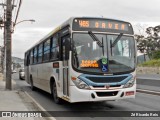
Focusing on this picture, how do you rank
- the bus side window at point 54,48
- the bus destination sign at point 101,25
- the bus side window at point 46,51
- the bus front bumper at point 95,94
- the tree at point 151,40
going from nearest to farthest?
the bus front bumper at point 95,94 → the bus destination sign at point 101,25 → the bus side window at point 54,48 → the bus side window at point 46,51 → the tree at point 151,40

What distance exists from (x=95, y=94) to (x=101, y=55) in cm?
128

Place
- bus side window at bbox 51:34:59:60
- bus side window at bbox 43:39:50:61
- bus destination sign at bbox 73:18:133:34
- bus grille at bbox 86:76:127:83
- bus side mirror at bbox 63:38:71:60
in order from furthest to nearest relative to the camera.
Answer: bus side window at bbox 43:39:50:61, bus side window at bbox 51:34:59:60, bus destination sign at bbox 73:18:133:34, bus side mirror at bbox 63:38:71:60, bus grille at bbox 86:76:127:83

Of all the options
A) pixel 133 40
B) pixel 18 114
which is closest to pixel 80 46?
pixel 133 40

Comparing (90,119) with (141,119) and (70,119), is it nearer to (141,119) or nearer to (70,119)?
(70,119)

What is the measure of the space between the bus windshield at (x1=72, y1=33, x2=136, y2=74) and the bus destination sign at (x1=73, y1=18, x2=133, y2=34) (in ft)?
0.76

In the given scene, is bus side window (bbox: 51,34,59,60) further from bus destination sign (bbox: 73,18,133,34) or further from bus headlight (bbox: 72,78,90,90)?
bus headlight (bbox: 72,78,90,90)

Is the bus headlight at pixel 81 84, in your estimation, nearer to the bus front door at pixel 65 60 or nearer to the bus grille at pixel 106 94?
the bus grille at pixel 106 94

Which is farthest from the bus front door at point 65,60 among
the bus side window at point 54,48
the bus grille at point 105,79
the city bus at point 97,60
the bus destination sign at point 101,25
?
the bus grille at point 105,79

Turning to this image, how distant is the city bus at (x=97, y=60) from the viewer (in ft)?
34.0

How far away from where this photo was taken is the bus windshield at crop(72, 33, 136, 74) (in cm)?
1045

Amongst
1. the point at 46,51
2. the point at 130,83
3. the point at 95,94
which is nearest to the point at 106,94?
the point at 95,94

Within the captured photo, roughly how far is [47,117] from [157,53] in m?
84.3

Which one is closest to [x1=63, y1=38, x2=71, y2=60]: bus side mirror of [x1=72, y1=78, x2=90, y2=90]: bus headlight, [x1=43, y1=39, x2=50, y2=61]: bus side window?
[x1=72, y1=78, x2=90, y2=90]: bus headlight

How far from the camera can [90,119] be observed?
32.2 ft
